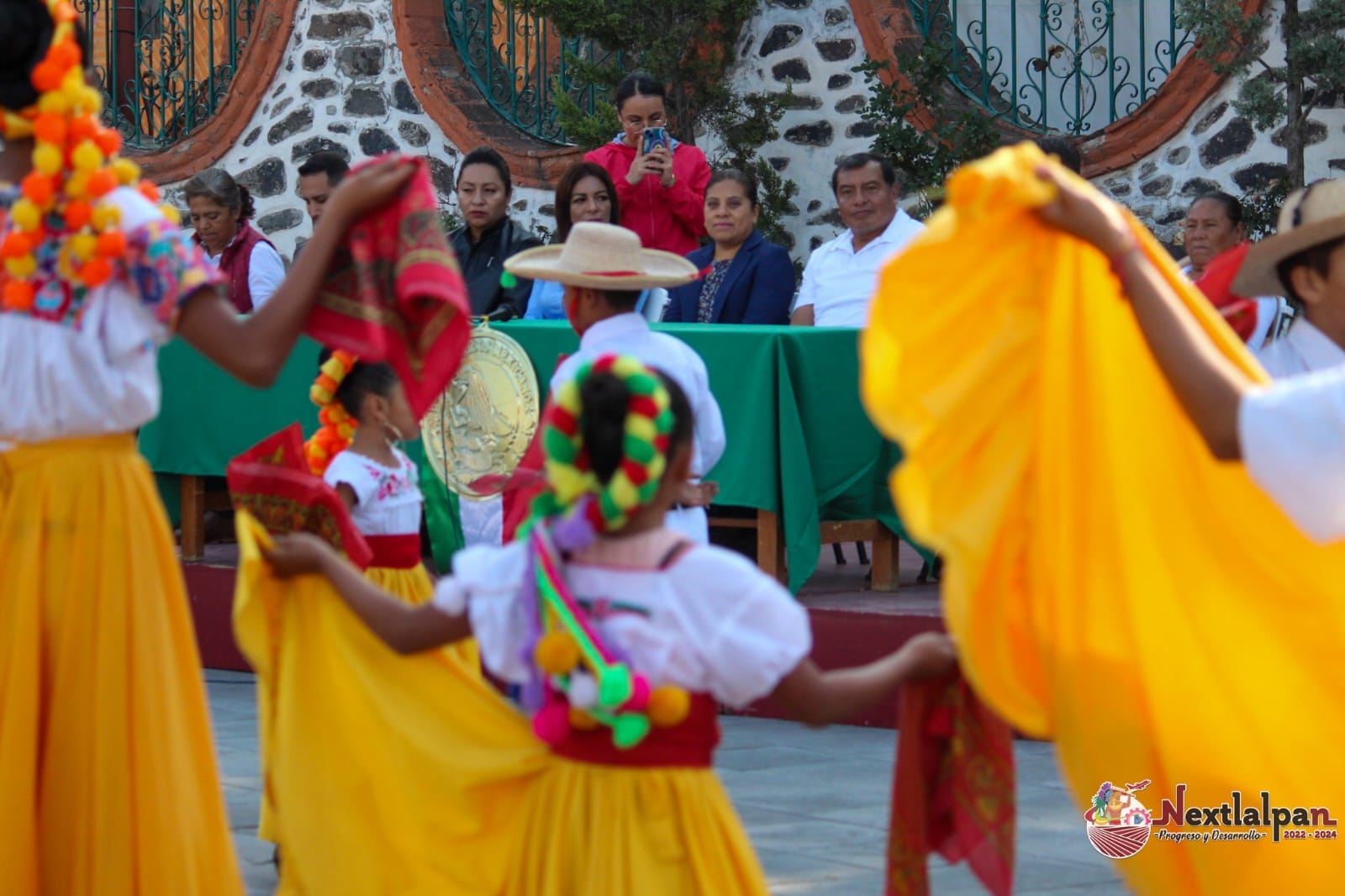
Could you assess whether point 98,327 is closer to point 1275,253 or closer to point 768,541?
point 1275,253

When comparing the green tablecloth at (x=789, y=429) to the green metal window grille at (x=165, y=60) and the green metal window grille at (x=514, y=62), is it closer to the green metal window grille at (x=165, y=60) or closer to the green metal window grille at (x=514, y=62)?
the green metal window grille at (x=514, y=62)

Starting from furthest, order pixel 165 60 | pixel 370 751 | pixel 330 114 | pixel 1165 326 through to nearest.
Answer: pixel 165 60 < pixel 330 114 < pixel 370 751 < pixel 1165 326

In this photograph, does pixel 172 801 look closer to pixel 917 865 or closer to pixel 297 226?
pixel 917 865

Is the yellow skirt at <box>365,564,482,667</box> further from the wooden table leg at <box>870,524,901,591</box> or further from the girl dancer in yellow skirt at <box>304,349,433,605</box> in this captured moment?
the wooden table leg at <box>870,524,901,591</box>

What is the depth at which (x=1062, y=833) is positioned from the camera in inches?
204

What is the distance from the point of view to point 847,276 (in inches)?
318

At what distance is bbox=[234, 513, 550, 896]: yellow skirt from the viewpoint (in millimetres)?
3471

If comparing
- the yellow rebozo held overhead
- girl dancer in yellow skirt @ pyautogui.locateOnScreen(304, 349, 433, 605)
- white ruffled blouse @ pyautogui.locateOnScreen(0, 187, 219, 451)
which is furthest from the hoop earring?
the yellow rebozo held overhead

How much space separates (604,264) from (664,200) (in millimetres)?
3397

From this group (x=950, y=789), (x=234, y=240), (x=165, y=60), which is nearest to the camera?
(x=950, y=789)

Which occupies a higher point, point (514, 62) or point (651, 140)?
point (514, 62)

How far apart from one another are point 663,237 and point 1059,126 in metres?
2.69

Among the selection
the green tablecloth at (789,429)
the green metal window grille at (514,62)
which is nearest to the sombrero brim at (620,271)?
the green tablecloth at (789,429)

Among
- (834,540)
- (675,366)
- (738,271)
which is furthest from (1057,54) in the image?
(675,366)
